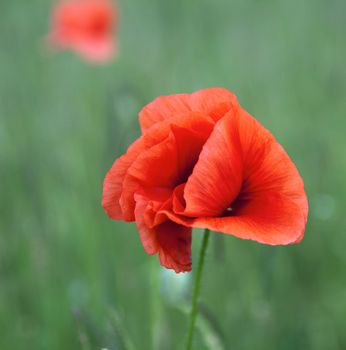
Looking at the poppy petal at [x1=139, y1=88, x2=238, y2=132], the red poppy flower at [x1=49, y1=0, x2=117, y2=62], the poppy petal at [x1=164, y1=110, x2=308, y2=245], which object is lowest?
the red poppy flower at [x1=49, y1=0, x2=117, y2=62]

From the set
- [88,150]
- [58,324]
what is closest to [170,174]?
[58,324]

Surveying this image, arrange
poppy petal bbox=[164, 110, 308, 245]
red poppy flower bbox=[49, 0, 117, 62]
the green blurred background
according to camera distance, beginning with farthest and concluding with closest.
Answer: red poppy flower bbox=[49, 0, 117, 62] → the green blurred background → poppy petal bbox=[164, 110, 308, 245]

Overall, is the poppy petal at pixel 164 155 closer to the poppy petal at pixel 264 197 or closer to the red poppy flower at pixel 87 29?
the poppy petal at pixel 264 197

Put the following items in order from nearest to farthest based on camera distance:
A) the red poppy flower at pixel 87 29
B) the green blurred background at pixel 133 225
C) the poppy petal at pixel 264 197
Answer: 1. the poppy petal at pixel 264 197
2. the green blurred background at pixel 133 225
3. the red poppy flower at pixel 87 29

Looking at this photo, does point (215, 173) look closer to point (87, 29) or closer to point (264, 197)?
point (264, 197)

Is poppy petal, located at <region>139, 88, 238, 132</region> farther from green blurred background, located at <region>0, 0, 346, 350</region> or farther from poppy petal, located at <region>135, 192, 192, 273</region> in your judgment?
green blurred background, located at <region>0, 0, 346, 350</region>

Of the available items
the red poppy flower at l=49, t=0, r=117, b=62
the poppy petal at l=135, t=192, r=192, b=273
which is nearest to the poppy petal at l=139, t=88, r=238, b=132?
the poppy petal at l=135, t=192, r=192, b=273

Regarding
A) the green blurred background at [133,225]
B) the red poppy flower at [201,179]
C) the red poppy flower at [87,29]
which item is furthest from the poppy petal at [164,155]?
the red poppy flower at [87,29]
